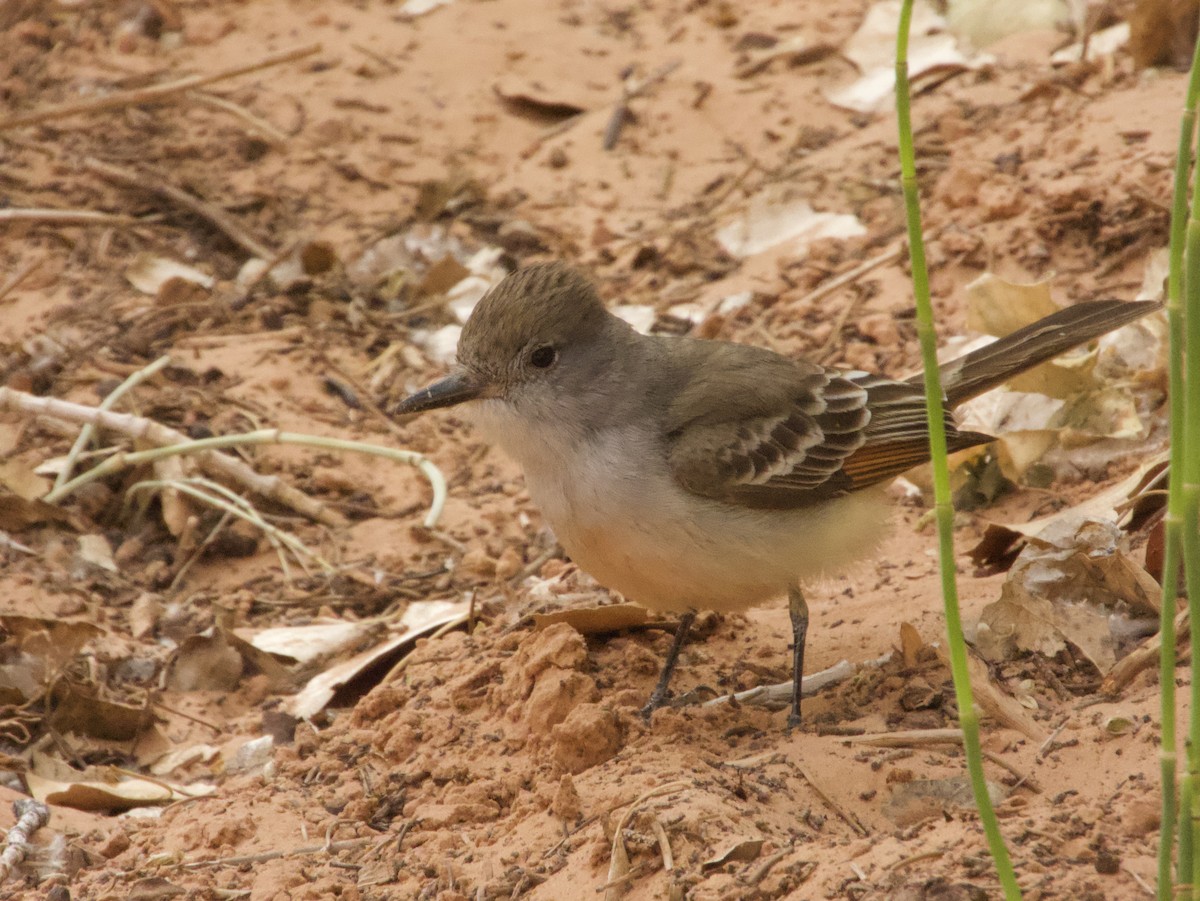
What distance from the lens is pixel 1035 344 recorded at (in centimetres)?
511

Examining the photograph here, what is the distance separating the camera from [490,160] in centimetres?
964

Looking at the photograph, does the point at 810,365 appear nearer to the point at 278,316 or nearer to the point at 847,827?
the point at 847,827

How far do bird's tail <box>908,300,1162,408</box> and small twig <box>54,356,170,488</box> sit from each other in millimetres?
3807

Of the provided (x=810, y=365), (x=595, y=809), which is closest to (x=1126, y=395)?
(x=810, y=365)

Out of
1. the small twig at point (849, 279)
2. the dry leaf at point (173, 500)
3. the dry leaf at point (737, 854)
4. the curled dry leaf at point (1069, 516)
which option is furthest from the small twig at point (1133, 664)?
the dry leaf at point (173, 500)

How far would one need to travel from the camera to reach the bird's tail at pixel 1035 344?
507 cm

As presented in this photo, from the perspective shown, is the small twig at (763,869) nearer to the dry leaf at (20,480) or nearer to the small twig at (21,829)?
the small twig at (21,829)

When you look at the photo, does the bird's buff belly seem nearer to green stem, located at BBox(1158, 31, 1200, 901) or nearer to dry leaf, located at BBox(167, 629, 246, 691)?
dry leaf, located at BBox(167, 629, 246, 691)

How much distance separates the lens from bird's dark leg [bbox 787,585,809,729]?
4559 millimetres

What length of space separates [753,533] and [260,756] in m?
1.96

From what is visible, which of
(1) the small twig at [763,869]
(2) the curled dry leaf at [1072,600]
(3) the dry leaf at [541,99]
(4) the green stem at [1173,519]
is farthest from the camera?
(3) the dry leaf at [541,99]

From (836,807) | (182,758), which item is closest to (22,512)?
(182,758)

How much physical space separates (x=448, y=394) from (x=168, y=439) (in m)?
2.15

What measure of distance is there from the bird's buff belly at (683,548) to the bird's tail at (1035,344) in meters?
0.91
